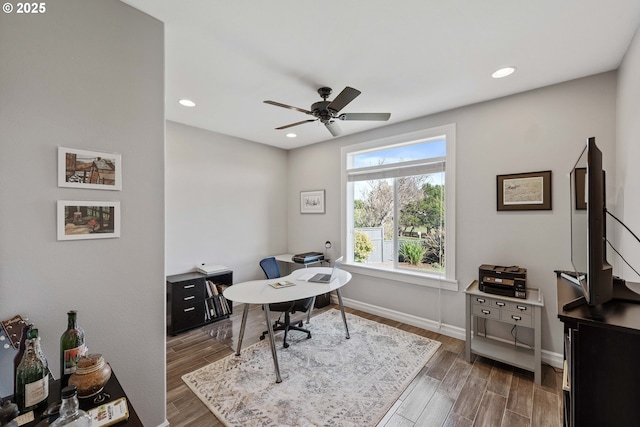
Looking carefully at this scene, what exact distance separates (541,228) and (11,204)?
385 cm

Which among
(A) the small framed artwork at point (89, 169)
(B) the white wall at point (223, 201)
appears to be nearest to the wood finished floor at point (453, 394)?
(B) the white wall at point (223, 201)

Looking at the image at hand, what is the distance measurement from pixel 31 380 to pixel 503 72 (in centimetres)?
351

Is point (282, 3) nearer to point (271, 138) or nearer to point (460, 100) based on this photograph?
point (460, 100)

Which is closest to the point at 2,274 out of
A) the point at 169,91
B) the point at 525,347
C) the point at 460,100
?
the point at 169,91

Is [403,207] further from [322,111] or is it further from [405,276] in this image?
[322,111]

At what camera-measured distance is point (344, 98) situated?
2066 millimetres

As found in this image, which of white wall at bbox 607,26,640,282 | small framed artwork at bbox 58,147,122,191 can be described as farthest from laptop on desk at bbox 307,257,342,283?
white wall at bbox 607,26,640,282

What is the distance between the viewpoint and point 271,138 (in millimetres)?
4250

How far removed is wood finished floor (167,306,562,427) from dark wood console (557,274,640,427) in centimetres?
117

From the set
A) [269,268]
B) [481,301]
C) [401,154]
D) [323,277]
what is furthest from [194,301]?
[401,154]

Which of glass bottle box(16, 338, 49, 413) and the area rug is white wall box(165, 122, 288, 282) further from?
glass bottle box(16, 338, 49, 413)

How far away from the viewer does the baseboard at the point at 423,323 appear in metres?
2.47

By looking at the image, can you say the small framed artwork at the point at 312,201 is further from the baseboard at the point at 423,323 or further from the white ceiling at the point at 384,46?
the white ceiling at the point at 384,46

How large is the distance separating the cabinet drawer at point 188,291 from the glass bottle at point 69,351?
2.08m
